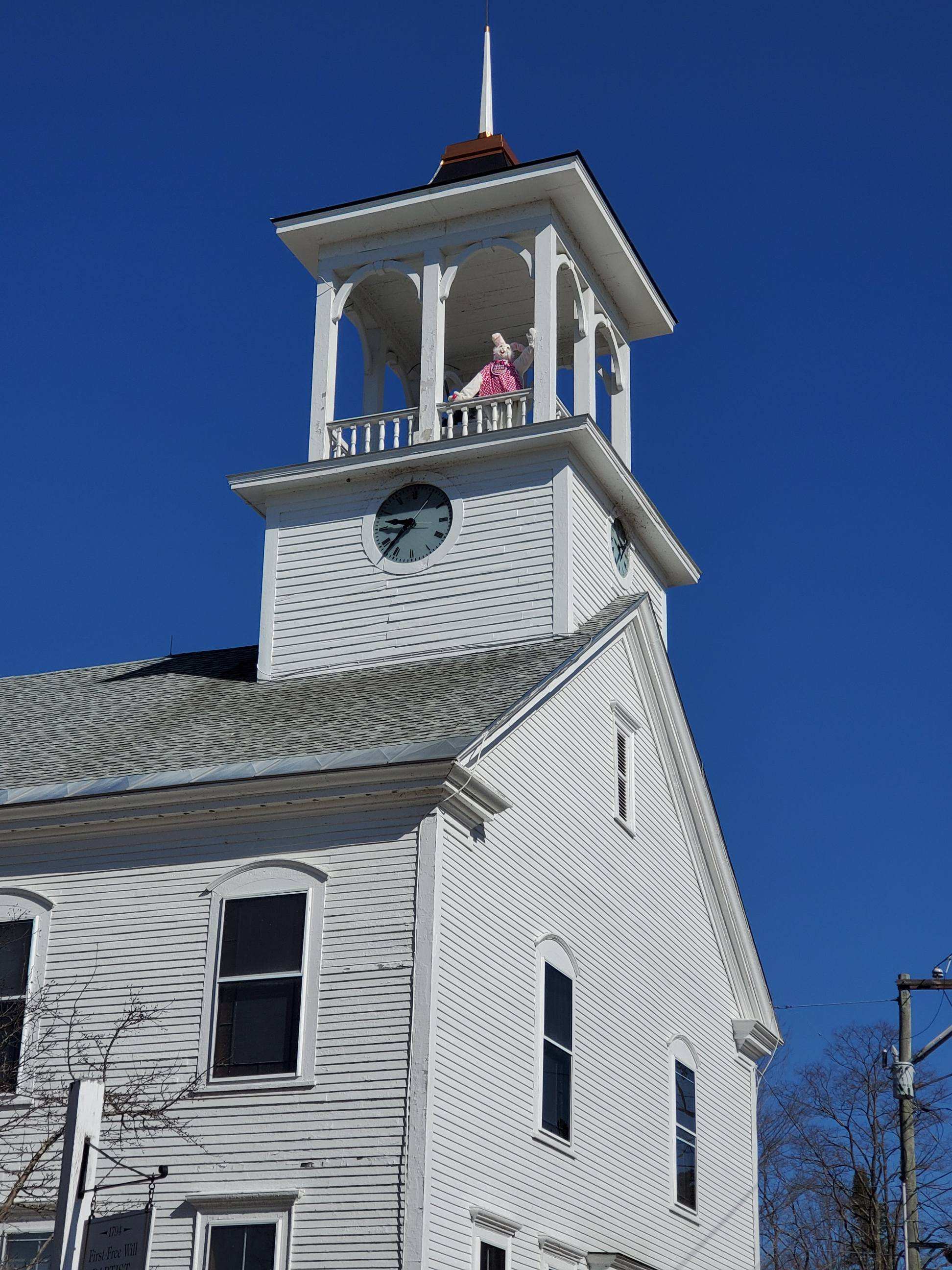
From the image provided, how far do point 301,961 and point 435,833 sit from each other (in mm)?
1820

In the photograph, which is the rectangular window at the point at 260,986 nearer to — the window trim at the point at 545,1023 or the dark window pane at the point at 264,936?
the dark window pane at the point at 264,936

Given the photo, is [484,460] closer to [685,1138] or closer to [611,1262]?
[685,1138]

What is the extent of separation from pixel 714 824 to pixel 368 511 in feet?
22.2

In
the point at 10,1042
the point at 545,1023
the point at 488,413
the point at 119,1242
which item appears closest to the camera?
the point at 119,1242

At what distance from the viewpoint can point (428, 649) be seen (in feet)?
75.0

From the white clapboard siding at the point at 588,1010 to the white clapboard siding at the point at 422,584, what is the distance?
1550 millimetres

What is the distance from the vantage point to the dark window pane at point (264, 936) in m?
17.5

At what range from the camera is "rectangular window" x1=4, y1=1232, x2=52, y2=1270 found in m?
17.2

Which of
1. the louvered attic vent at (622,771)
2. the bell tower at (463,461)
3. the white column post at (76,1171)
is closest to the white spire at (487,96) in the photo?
the bell tower at (463,461)

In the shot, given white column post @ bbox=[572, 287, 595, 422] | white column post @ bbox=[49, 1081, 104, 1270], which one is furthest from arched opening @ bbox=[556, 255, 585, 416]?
white column post @ bbox=[49, 1081, 104, 1270]

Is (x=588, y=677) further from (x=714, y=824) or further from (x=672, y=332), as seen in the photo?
(x=672, y=332)

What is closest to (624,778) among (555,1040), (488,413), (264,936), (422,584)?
(422,584)

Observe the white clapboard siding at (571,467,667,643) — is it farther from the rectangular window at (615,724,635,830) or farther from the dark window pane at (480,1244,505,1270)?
the dark window pane at (480,1244,505,1270)

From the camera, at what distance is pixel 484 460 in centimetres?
2394
